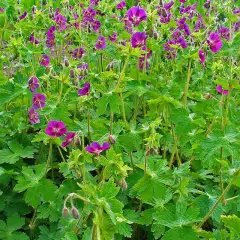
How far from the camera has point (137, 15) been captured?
2.59m

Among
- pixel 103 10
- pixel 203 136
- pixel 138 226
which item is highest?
pixel 103 10

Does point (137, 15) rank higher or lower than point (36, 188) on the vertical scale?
higher

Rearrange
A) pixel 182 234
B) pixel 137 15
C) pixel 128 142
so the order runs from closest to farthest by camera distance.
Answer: pixel 182 234 → pixel 128 142 → pixel 137 15

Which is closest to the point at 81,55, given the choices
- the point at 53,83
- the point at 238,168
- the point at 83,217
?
the point at 53,83

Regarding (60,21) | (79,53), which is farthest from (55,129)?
(60,21)

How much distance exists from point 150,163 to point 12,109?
1088mm

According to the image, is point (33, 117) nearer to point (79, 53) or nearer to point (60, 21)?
point (79, 53)

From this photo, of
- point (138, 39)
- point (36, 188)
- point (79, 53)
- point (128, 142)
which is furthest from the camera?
point (79, 53)

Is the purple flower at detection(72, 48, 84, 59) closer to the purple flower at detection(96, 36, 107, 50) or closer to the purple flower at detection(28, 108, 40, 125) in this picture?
the purple flower at detection(96, 36, 107, 50)

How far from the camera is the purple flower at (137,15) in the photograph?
258cm

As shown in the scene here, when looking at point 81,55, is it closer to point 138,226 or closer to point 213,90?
point 213,90

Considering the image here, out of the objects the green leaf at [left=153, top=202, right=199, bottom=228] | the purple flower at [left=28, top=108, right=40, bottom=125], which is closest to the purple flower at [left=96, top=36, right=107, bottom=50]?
the purple flower at [left=28, top=108, right=40, bottom=125]

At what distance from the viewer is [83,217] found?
6.87ft

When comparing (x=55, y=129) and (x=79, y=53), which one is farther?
(x=79, y=53)
